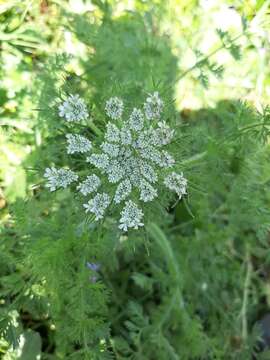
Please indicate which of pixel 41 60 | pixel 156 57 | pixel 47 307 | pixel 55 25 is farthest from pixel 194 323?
pixel 55 25

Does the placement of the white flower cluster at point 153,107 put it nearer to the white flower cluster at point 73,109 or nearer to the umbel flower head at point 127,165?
the umbel flower head at point 127,165

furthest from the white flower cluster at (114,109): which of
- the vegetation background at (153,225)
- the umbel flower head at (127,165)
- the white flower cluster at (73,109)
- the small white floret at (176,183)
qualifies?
the small white floret at (176,183)

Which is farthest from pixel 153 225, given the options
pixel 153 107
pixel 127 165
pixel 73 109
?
pixel 73 109

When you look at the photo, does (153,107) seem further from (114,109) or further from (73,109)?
(73,109)

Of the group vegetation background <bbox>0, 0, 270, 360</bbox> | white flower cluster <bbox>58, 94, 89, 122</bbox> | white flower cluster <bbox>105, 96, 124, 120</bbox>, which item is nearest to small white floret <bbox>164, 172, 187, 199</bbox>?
vegetation background <bbox>0, 0, 270, 360</bbox>

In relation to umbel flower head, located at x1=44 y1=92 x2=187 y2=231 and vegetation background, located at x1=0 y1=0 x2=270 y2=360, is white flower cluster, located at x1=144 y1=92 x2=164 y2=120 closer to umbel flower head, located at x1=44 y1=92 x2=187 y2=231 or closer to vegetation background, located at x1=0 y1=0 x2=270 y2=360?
umbel flower head, located at x1=44 y1=92 x2=187 y2=231
